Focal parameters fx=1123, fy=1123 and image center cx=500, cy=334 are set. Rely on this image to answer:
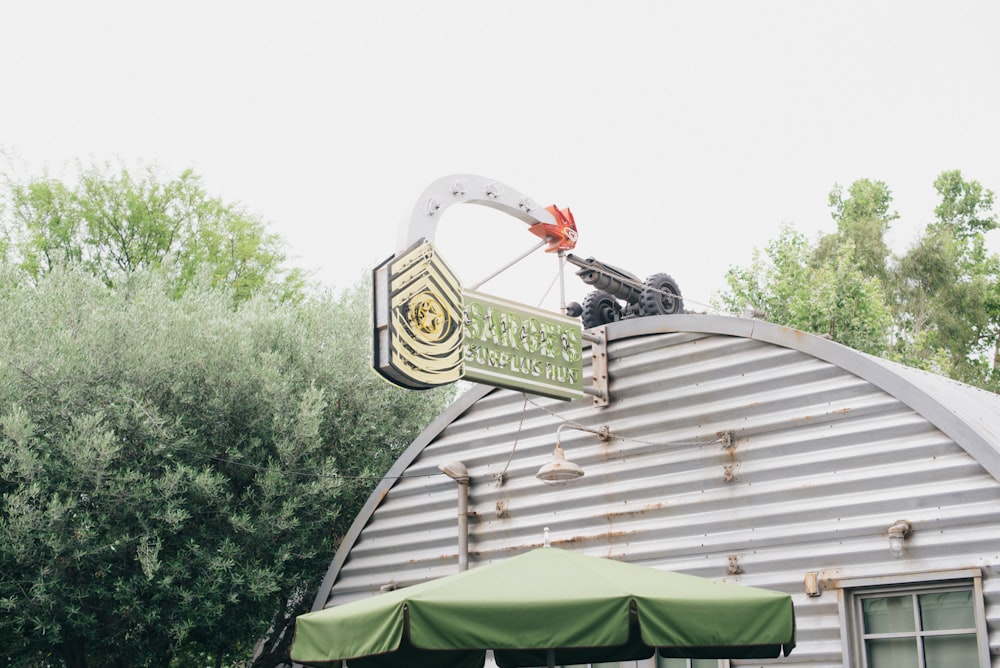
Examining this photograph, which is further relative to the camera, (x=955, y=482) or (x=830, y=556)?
(x=830, y=556)

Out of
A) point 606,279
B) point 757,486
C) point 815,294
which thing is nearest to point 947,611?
point 757,486

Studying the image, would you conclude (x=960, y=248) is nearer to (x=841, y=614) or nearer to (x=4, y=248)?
(x=4, y=248)

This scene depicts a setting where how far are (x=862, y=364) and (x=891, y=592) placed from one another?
5.35 feet

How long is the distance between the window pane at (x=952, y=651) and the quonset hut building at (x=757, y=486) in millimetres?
10

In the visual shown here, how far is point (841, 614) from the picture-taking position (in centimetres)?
791

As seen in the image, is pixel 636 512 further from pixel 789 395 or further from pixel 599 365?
pixel 789 395

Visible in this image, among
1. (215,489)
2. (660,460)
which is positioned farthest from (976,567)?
(215,489)

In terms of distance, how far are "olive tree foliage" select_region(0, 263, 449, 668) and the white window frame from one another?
630 cm

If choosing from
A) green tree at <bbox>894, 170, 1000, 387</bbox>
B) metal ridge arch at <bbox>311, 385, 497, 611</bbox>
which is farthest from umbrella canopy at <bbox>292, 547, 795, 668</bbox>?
green tree at <bbox>894, 170, 1000, 387</bbox>

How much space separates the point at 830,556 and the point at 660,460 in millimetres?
1681

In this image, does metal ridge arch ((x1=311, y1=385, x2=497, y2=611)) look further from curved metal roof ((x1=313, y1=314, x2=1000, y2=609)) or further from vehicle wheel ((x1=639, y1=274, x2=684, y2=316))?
vehicle wheel ((x1=639, y1=274, x2=684, y2=316))

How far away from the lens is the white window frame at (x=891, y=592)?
7.29m

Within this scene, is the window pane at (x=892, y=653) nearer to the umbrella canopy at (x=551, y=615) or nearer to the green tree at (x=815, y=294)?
the umbrella canopy at (x=551, y=615)

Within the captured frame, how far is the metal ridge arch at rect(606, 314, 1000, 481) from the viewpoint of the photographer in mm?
7527
